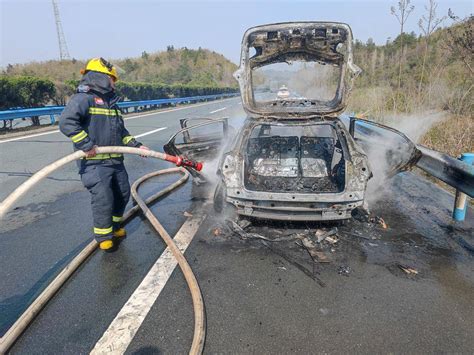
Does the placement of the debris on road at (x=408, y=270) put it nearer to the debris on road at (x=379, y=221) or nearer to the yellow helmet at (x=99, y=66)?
→ the debris on road at (x=379, y=221)

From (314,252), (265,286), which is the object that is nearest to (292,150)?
(314,252)

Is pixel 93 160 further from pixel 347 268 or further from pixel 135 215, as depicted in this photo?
pixel 347 268

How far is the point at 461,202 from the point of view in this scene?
4.02 meters

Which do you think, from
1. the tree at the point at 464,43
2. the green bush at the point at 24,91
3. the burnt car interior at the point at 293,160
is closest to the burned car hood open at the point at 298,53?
the burnt car interior at the point at 293,160

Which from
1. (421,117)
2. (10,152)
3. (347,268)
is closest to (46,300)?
(347,268)

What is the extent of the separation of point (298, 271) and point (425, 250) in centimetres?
143

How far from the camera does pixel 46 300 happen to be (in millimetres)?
2650

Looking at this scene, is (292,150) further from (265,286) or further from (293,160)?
(265,286)

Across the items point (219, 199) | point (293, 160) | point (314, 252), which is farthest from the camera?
point (293, 160)

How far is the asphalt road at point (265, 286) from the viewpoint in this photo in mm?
2281

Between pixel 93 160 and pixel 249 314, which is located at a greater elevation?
pixel 93 160

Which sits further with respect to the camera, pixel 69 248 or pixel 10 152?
pixel 10 152

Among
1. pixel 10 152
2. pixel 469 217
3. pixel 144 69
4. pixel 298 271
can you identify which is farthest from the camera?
pixel 144 69

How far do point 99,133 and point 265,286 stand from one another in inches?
90.5
